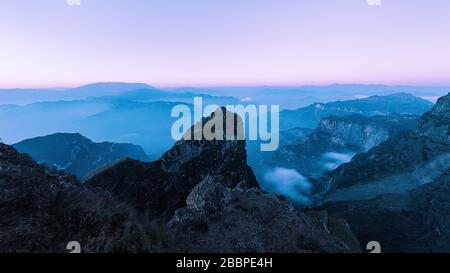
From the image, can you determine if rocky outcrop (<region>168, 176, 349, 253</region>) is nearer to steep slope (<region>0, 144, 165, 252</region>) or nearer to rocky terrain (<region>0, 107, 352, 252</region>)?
rocky terrain (<region>0, 107, 352, 252</region>)

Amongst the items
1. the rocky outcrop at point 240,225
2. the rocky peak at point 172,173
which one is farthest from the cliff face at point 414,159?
the rocky outcrop at point 240,225

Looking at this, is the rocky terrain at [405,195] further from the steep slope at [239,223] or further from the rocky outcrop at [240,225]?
the rocky outcrop at [240,225]

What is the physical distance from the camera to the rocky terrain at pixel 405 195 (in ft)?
330

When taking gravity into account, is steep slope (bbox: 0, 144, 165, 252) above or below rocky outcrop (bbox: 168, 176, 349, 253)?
above

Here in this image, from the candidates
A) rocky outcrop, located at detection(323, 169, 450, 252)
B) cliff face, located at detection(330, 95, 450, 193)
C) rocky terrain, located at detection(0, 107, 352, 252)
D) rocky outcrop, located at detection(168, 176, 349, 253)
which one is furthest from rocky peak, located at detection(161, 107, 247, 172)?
cliff face, located at detection(330, 95, 450, 193)

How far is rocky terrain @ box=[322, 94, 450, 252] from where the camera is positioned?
100 meters

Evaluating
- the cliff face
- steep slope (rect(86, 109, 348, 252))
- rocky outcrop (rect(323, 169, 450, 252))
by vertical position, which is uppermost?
steep slope (rect(86, 109, 348, 252))

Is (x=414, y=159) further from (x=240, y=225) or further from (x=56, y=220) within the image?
(x=56, y=220)

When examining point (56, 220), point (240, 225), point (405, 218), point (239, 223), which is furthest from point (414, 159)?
point (56, 220)

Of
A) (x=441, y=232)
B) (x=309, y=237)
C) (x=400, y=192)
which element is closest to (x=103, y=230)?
(x=309, y=237)

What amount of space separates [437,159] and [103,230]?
194507 millimetres
